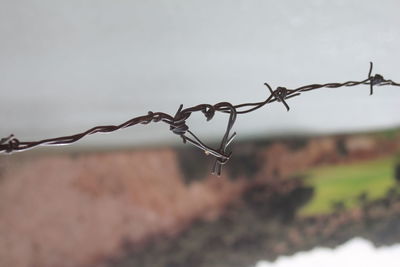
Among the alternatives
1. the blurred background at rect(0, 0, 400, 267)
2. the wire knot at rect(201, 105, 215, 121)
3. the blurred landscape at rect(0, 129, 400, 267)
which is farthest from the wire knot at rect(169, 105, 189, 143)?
the blurred landscape at rect(0, 129, 400, 267)

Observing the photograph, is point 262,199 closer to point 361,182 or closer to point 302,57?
point 361,182

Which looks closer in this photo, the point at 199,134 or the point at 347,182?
the point at 199,134

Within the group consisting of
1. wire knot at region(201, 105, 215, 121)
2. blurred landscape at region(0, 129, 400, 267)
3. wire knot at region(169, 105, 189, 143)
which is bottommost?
blurred landscape at region(0, 129, 400, 267)

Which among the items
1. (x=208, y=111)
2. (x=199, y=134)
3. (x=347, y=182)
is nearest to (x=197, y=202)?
(x=199, y=134)

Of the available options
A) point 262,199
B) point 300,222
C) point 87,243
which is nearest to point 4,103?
point 87,243

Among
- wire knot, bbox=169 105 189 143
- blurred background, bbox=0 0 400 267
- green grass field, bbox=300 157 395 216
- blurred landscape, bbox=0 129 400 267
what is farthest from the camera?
green grass field, bbox=300 157 395 216

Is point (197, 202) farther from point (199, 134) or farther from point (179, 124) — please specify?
point (179, 124)

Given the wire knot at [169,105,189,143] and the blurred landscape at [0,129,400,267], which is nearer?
the wire knot at [169,105,189,143]

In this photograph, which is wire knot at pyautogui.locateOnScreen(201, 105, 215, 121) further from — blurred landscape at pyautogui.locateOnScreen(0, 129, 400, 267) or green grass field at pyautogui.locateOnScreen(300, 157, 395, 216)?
green grass field at pyautogui.locateOnScreen(300, 157, 395, 216)
